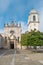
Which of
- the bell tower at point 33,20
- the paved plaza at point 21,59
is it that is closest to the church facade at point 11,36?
the bell tower at point 33,20

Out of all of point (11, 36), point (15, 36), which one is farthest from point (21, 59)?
point (15, 36)

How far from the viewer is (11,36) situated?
94812 mm

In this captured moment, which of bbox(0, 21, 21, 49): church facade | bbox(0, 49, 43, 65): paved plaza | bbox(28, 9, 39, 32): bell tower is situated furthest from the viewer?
bbox(28, 9, 39, 32): bell tower

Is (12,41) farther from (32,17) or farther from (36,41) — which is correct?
(36,41)

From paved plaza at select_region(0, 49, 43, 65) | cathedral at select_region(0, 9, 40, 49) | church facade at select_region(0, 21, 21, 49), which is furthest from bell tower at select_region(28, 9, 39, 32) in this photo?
paved plaza at select_region(0, 49, 43, 65)

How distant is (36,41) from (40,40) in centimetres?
123

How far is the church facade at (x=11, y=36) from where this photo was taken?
91.6m

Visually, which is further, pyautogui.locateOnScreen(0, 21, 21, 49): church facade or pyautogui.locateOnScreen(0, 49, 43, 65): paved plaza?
pyautogui.locateOnScreen(0, 21, 21, 49): church facade

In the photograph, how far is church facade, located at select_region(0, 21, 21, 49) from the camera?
300ft

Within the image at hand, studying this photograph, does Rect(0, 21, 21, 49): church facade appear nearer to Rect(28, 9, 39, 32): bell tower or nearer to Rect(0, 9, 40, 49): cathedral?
Rect(0, 9, 40, 49): cathedral

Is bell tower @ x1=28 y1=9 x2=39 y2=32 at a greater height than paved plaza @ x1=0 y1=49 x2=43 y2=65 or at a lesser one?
greater

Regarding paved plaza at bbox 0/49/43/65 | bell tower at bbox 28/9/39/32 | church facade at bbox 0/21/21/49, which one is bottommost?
paved plaza at bbox 0/49/43/65

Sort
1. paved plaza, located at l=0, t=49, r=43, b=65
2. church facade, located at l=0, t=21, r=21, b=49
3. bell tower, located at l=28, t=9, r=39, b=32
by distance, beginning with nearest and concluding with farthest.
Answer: paved plaza, located at l=0, t=49, r=43, b=65, church facade, located at l=0, t=21, r=21, b=49, bell tower, located at l=28, t=9, r=39, b=32

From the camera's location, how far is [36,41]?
162 feet
